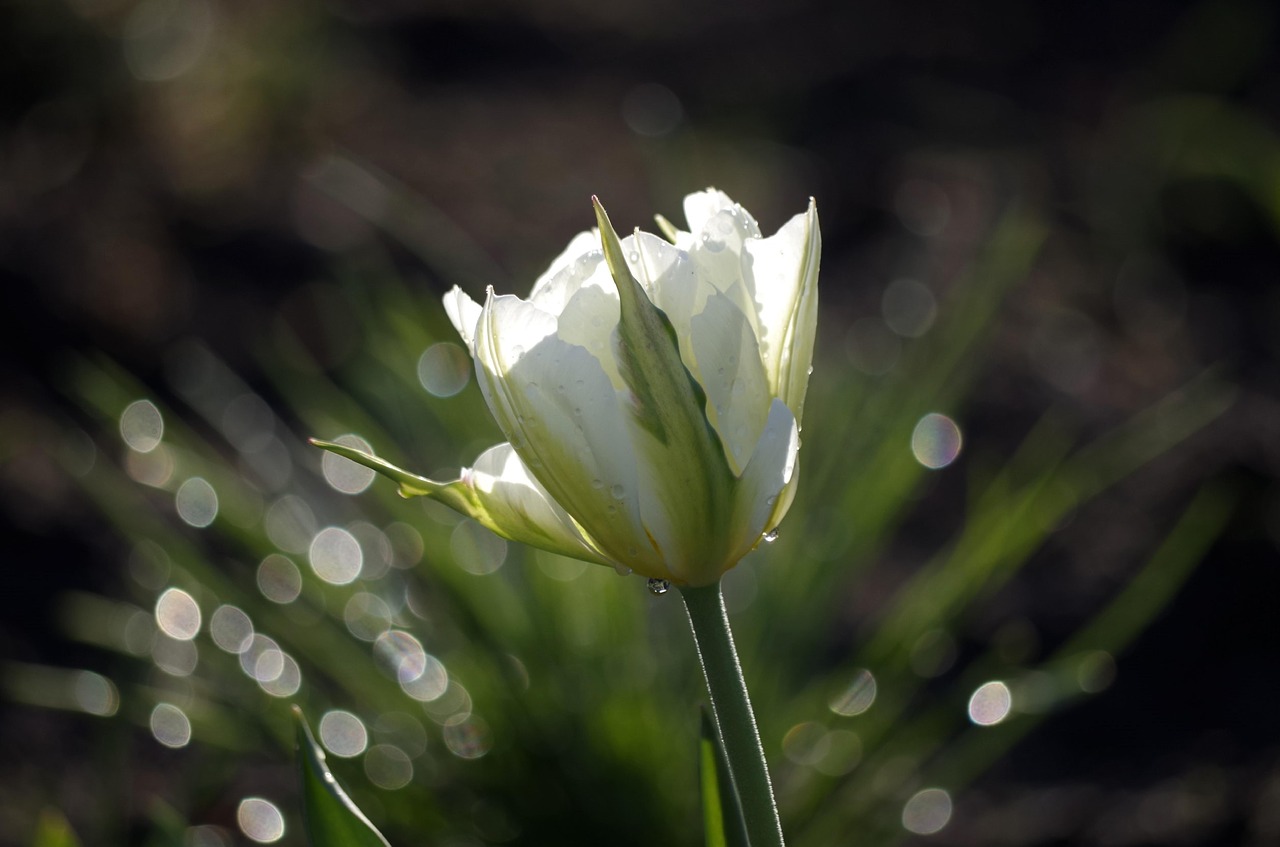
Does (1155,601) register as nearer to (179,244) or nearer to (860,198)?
(860,198)

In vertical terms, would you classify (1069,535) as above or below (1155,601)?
above

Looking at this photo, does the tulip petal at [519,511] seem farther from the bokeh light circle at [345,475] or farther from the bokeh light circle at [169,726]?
the bokeh light circle at [345,475]

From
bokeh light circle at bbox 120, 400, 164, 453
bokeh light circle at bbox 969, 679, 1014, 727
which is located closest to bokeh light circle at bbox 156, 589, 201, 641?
bokeh light circle at bbox 120, 400, 164, 453

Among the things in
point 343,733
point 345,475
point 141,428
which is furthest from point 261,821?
point 141,428

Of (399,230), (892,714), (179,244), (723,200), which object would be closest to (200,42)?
(179,244)

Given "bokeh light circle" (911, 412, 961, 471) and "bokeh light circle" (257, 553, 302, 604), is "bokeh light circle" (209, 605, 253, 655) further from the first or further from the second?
"bokeh light circle" (911, 412, 961, 471)
